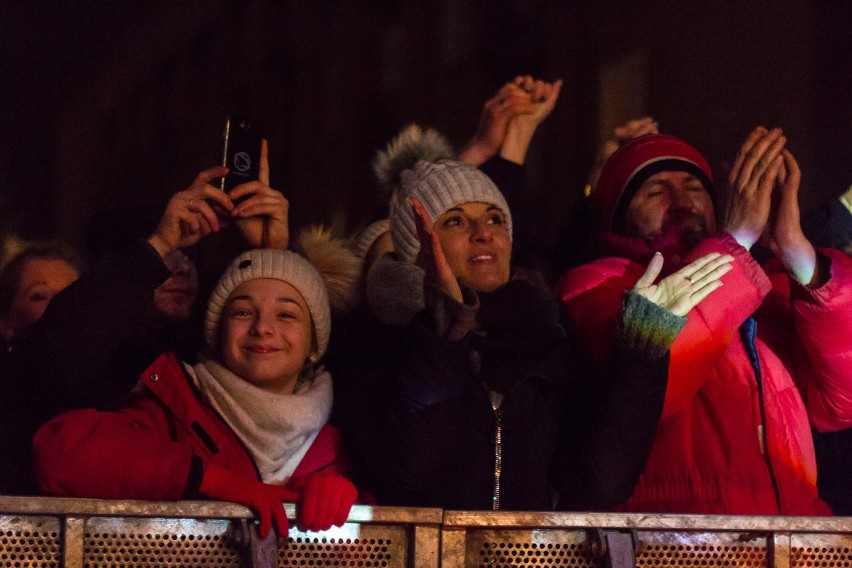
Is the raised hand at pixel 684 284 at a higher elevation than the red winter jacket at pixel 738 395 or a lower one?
higher

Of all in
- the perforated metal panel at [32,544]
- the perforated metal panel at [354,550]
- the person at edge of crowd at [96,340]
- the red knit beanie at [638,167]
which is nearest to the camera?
the perforated metal panel at [32,544]

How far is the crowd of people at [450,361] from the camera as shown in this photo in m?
2.81

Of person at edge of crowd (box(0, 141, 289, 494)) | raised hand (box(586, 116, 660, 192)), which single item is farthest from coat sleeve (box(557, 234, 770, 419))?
person at edge of crowd (box(0, 141, 289, 494))

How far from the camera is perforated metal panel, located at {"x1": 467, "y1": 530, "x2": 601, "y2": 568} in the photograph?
264 centimetres

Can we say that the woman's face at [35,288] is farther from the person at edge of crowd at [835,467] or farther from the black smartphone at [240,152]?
the person at edge of crowd at [835,467]

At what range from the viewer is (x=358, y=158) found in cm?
573

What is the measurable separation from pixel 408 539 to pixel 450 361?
1.39ft

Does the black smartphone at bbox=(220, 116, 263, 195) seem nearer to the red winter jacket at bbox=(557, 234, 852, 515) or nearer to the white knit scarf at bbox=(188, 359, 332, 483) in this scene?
the white knit scarf at bbox=(188, 359, 332, 483)

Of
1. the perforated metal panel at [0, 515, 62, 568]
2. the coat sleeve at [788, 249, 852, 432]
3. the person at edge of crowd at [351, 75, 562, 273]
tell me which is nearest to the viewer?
the perforated metal panel at [0, 515, 62, 568]

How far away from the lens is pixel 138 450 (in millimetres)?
2701

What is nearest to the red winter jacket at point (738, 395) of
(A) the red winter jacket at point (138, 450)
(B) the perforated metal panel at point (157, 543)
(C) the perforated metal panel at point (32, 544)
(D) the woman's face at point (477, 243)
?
(D) the woman's face at point (477, 243)

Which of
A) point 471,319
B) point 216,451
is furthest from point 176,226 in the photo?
point 471,319

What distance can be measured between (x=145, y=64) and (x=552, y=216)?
182 cm

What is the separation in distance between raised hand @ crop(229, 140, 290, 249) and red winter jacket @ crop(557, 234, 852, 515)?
2.70 ft
